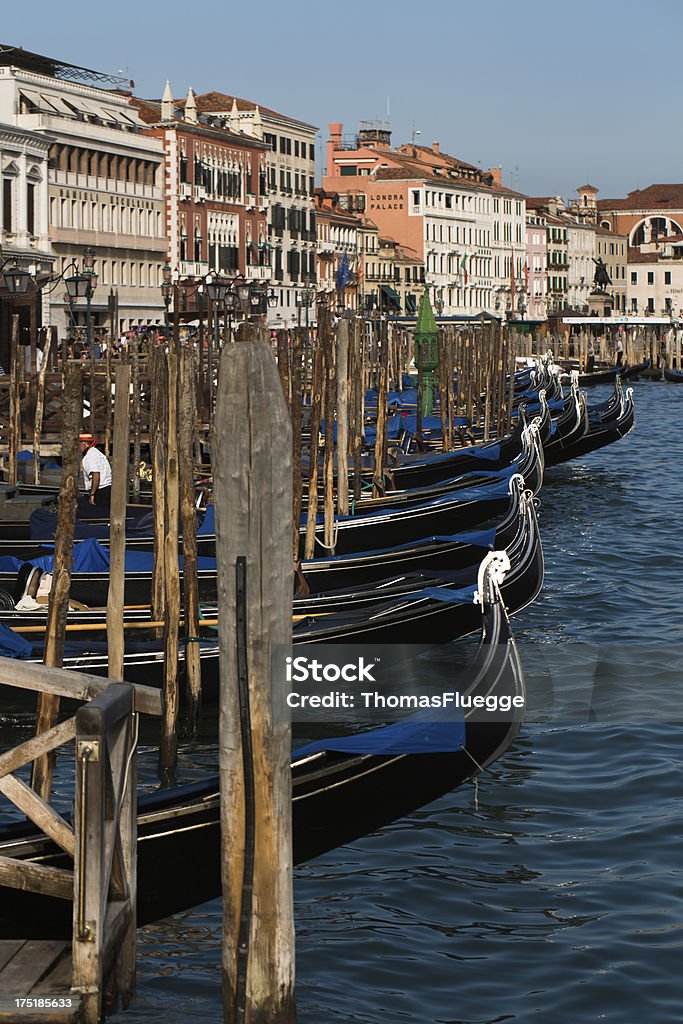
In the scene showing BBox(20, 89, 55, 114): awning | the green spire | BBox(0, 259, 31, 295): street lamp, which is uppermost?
BBox(20, 89, 55, 114): awning

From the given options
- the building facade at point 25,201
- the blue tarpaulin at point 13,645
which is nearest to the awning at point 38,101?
the building facade at point 25,201

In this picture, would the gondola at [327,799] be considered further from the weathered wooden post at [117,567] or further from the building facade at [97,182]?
the building facade at [97,182]

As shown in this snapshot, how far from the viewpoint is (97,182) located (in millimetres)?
39156

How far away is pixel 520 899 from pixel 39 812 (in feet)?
7.43

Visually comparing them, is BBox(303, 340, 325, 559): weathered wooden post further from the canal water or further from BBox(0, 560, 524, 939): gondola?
BBox(0, 560, 524, 939): gondola

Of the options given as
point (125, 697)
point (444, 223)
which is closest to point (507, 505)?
point (125, 697)

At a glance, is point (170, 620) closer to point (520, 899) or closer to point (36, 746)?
point (520, 899)

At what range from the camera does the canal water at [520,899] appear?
5578 mm

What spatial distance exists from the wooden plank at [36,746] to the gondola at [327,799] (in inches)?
15.2

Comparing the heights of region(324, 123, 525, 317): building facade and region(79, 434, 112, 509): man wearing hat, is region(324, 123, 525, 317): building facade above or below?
above

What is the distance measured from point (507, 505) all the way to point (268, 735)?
1010 centimetres

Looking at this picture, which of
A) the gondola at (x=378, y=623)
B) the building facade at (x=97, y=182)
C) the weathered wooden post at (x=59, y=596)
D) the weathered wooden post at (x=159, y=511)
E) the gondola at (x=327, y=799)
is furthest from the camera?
the building facade at (x=97, y=182)

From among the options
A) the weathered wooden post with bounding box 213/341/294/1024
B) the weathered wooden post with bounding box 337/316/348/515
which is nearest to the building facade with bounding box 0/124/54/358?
the weathered wooden post with bounding box 337/316/348/515

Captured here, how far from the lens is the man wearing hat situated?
43.4 feet
